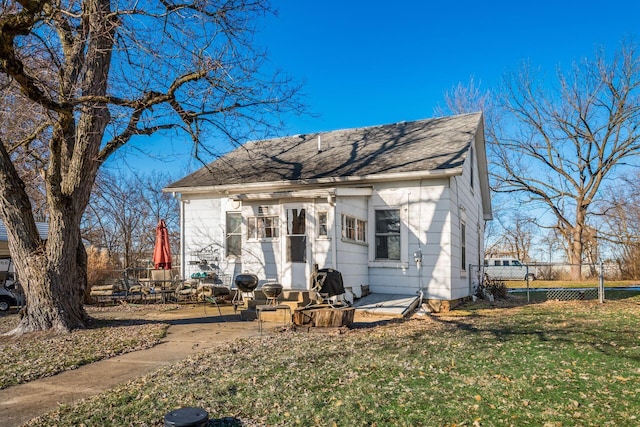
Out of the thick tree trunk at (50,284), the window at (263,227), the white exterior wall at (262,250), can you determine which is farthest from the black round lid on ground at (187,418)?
the window at (263,227)

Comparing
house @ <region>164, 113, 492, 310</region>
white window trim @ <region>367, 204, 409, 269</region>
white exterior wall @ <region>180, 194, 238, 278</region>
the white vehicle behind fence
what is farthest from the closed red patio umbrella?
the white vehicle behind fence

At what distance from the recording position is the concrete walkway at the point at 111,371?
455 cm

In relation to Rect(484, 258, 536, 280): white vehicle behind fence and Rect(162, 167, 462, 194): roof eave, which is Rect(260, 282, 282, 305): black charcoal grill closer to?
Rect(162, 167, 462, 194): roof eave

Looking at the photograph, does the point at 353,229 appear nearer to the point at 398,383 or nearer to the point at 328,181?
the point at 328,181

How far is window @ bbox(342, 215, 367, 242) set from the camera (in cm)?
1175

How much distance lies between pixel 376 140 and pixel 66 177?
931cm

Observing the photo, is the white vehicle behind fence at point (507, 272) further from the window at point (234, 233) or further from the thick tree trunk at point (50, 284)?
the thick tree trunk at point (50, 284)

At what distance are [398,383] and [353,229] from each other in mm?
7433

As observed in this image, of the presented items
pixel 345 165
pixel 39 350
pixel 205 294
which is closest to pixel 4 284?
pixel 205 294

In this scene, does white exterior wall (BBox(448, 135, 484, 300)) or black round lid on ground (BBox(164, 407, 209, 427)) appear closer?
black round lid on ground (BBox(164, 407, 209, 427))

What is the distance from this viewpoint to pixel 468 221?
15.0 meters

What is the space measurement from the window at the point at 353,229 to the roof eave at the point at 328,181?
3.74ft

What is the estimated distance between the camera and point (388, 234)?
1268 cm

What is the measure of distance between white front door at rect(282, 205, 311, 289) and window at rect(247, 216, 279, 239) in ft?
1.76
